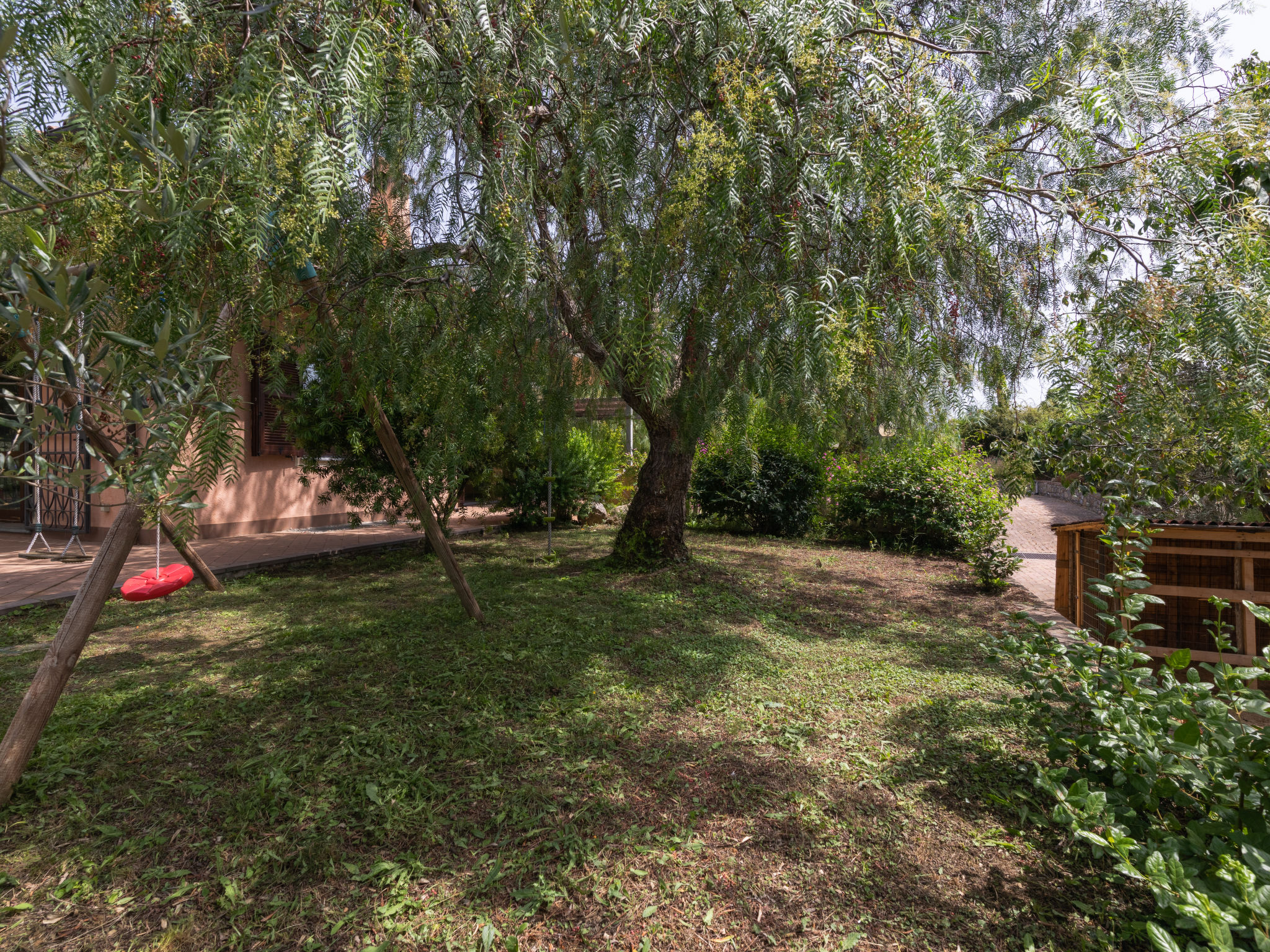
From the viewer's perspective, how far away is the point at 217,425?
222cm

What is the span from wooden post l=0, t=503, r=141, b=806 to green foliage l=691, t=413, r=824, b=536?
9.51m

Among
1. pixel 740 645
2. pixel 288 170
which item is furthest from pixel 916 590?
pixel 288 170

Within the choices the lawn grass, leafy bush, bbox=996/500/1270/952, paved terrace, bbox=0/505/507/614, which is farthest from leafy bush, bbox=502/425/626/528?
leafy bush, bbox=996/500/1270/952

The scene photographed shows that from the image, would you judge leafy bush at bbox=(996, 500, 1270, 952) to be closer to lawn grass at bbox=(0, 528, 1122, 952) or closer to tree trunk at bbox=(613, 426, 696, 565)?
lawn grass at bbox=(0, 528, 1122, 952)

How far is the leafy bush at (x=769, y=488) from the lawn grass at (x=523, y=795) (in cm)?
628

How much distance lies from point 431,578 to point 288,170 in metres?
5.80

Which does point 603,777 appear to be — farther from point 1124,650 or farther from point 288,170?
point 288,170

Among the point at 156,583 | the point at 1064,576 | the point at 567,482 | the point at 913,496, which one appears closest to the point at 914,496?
the point at 913,496

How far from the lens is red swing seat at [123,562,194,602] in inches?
162

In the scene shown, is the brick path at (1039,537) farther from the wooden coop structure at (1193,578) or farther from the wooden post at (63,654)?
the wooden post at (63,654)

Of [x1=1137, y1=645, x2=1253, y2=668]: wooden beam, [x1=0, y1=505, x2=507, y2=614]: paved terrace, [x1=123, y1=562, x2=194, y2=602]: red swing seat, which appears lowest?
[x1=1137, y1=645, x2=1253, y2=668]: wooden beam

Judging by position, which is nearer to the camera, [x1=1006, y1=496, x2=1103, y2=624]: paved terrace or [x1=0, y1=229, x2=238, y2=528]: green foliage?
[x1=0, y1=229, x2=238, y2=528]: green foliage

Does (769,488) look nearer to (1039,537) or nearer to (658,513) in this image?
(658,513)

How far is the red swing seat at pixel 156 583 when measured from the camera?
4109 millimetres
